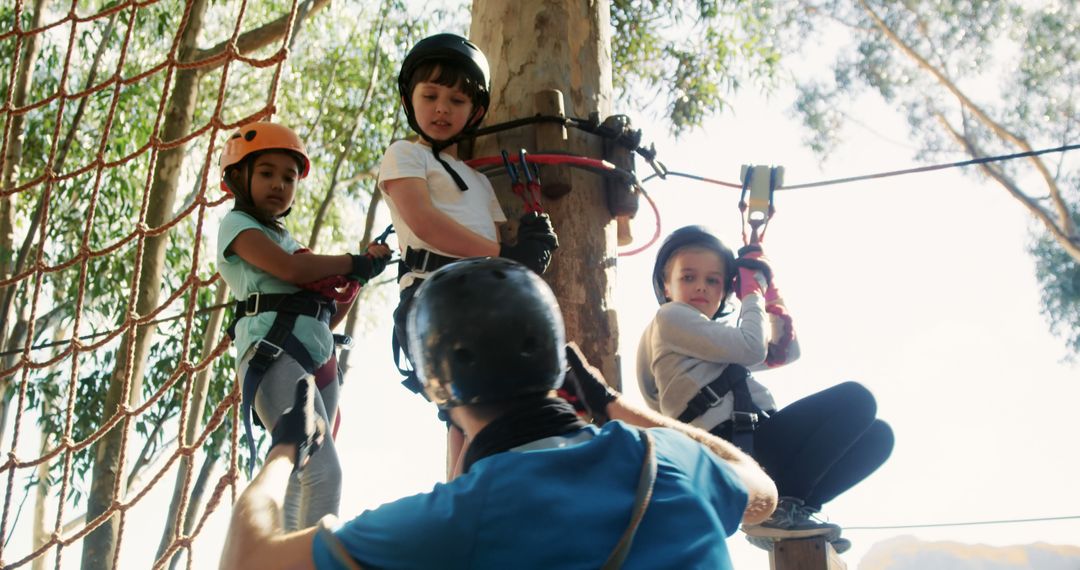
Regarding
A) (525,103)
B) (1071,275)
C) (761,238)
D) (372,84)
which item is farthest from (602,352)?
(1071,275)

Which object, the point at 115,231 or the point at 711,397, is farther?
the point at 115,231

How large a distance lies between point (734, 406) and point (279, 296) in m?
1.04

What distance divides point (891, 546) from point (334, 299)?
18101mm

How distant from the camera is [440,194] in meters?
2.31

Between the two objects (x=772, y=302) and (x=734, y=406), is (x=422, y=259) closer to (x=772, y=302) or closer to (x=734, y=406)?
(x=734, y=406)

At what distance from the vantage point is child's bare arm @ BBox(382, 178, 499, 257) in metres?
2.20

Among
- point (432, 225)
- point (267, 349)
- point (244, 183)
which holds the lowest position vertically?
point (267, 349)

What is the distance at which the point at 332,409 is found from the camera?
2.48 m

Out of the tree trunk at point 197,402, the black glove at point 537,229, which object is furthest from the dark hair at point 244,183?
the tree trunk at point 197,402

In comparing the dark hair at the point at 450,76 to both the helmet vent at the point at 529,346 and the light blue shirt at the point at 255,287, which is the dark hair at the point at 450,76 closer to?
the light blue shirt at the point at 255,287

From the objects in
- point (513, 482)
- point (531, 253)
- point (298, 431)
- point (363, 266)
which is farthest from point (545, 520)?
point (363, 266)

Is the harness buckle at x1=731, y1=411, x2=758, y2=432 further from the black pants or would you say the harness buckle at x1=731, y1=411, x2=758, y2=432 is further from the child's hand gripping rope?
the child's hand gripping rope

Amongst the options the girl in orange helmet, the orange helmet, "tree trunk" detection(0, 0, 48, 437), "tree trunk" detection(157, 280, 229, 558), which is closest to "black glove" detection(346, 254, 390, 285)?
the girl in orange helmet

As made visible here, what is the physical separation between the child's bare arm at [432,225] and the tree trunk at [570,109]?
14 centimetres
